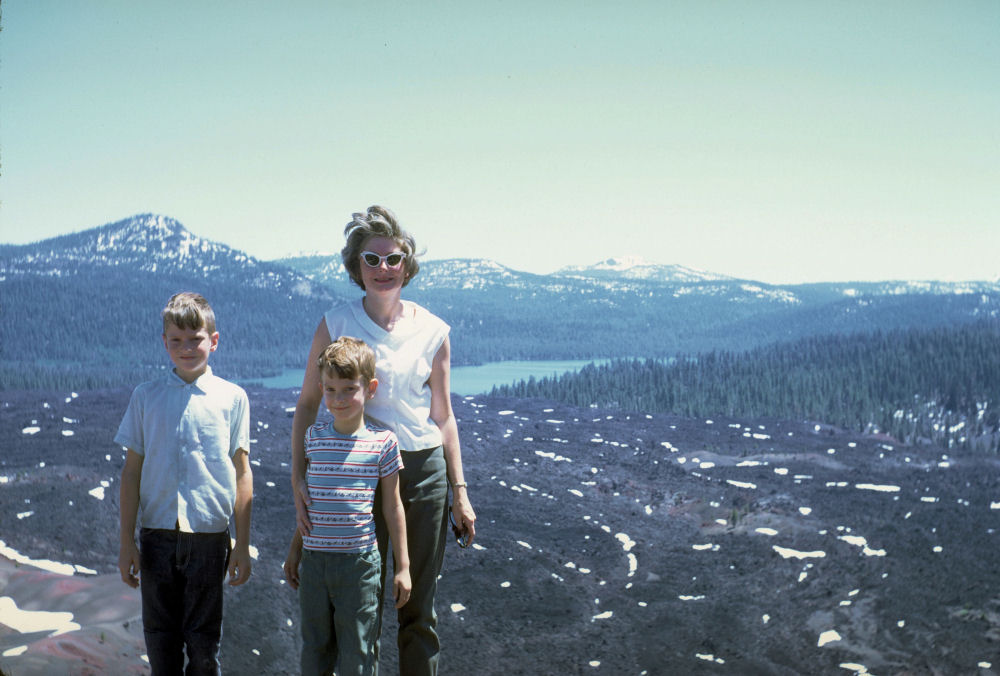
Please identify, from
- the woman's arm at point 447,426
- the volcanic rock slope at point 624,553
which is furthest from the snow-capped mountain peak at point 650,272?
the woman's arm at point 447,426

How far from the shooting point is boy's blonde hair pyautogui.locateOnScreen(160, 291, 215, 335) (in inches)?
130

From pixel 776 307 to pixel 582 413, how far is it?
7707 millimetres

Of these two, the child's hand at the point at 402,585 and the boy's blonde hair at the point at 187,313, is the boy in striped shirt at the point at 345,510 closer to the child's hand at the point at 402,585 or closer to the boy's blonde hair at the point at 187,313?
the child's hand at the point at 402,585

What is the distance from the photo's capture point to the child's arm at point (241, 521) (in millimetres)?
3447

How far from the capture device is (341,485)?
322cm

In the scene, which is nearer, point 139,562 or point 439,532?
point 139,562

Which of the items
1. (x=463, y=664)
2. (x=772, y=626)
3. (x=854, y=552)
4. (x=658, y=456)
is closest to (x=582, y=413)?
(x=658, y=456)

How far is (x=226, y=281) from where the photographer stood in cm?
1458

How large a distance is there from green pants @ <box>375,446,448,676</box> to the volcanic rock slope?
246 cm

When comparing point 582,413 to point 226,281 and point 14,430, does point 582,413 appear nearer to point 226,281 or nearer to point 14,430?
point 226,281

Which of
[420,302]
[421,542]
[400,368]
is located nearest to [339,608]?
[421,542]

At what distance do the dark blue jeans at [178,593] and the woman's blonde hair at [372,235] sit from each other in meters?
1.40

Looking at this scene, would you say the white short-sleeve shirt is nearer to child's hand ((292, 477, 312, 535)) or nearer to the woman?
the woman

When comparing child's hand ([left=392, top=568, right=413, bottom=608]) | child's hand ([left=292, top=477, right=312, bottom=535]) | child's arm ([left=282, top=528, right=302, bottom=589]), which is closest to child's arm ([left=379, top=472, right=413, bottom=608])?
child's hand ([left=392, top=568, right=413, bottom=608])
